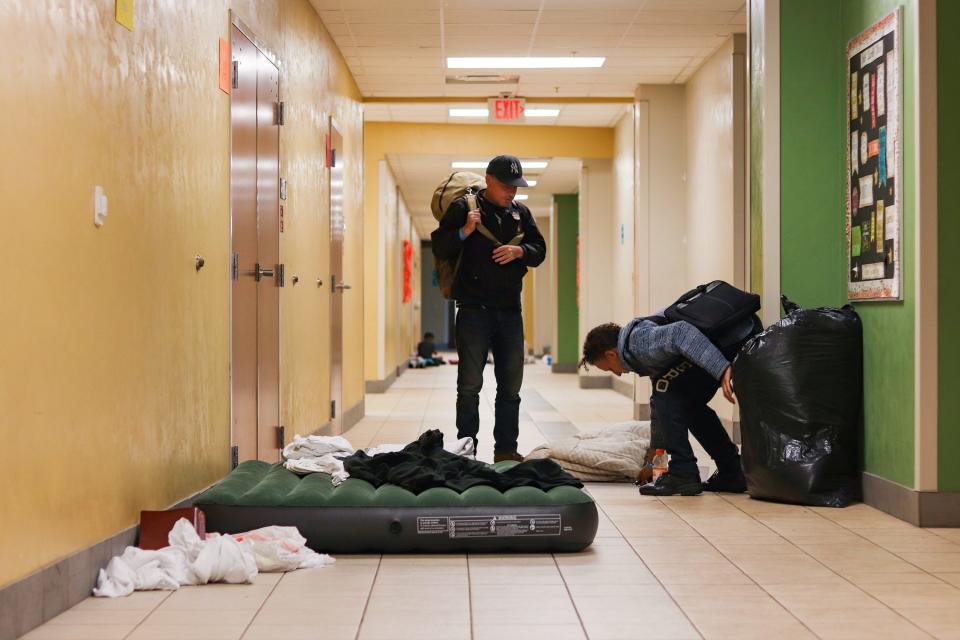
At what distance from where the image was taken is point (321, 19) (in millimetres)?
7336

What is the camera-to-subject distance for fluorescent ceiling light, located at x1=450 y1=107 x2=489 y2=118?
1121 cm

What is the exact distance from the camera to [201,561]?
3.22 metres

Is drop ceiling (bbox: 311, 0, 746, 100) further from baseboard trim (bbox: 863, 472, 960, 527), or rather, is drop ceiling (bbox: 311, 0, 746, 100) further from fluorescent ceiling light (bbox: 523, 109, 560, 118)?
baseboard trim (bbox: 863, 472, 960, 527)

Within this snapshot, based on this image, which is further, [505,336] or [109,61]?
[505,336]

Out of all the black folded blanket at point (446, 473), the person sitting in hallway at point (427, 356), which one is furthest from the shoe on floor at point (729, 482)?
the person sitting in hallway at point (427, 356)

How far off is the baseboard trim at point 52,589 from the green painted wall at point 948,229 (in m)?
2.88

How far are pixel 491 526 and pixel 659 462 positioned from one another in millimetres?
1971

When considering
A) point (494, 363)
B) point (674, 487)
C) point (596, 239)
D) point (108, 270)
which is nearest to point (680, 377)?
point (674, 487)

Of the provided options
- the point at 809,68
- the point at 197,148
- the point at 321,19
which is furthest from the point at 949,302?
the point at 321,19

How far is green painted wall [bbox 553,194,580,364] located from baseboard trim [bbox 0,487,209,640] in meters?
13.4

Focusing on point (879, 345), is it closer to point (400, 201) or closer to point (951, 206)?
point (951, 206)

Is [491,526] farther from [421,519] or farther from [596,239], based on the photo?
[596,239]

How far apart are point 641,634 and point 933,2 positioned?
270cm

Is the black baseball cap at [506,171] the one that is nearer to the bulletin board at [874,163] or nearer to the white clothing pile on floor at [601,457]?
the white clothing pile on floor at [601,457]
